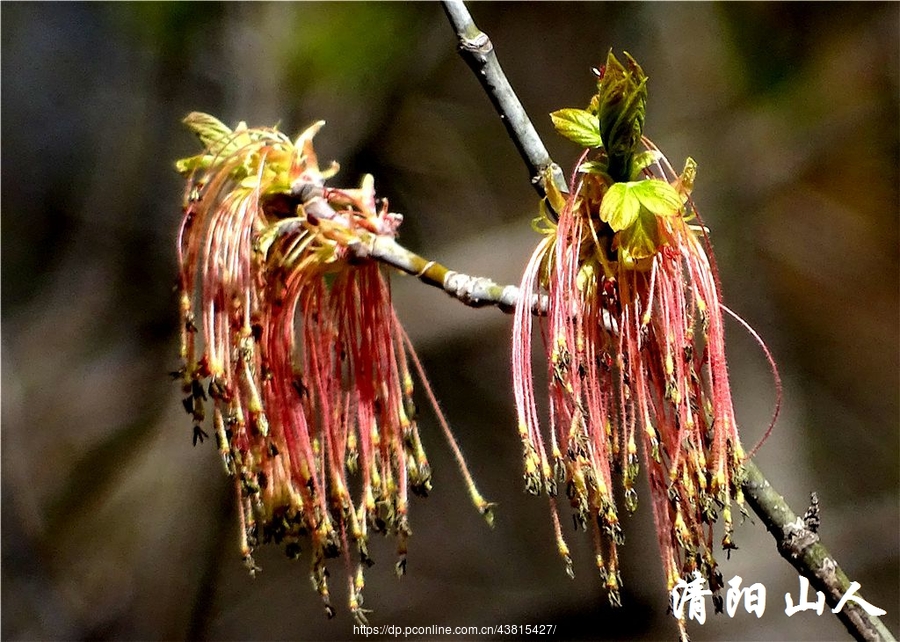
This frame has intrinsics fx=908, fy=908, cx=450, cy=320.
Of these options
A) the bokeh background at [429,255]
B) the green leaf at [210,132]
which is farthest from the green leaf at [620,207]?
the bokeh background at [429,255]

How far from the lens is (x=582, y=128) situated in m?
0.61

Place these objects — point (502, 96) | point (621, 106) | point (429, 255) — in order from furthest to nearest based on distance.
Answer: point (429, 255), point (502, 96), point (621, 106)

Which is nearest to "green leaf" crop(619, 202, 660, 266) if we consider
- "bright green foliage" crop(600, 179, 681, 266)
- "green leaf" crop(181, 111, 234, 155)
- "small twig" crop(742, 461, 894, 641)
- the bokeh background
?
"bright green foliage" crop(600, 179, 681, 266)

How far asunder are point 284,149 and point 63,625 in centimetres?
158

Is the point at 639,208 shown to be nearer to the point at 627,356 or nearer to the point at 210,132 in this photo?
the point at 627,356

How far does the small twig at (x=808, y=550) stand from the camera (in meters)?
0.65

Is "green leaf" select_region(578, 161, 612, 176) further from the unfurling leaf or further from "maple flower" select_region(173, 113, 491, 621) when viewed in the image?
the unfurling leaf

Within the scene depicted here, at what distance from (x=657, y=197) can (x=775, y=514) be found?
25cm

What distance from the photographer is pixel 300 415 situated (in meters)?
0.74

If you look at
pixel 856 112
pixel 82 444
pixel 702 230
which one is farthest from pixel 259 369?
pixel 856 112

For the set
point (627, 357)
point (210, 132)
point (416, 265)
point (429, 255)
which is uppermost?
point (429, 255)

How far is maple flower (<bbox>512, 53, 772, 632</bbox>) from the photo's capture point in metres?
0.59

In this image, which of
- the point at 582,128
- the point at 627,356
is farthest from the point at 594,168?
the point at 627,356

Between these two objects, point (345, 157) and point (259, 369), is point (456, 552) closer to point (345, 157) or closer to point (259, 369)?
point (345, 157)
